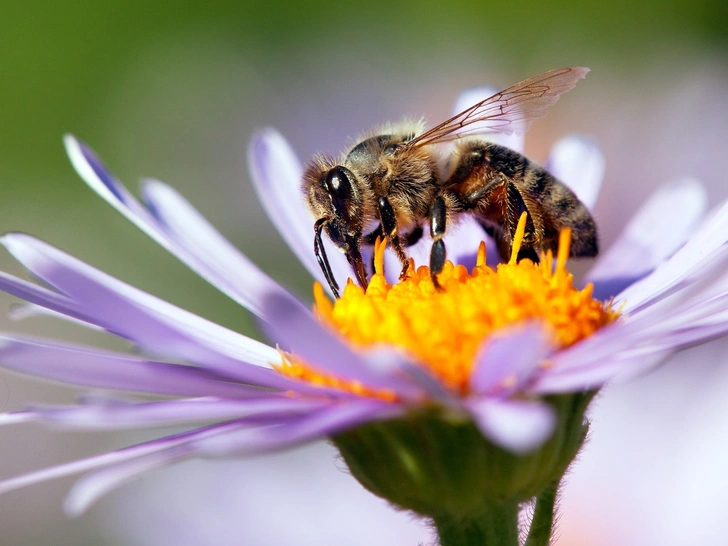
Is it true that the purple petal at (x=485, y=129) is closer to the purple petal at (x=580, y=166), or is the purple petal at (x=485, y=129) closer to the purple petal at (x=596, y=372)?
the purple petal at (x=580, y=166)

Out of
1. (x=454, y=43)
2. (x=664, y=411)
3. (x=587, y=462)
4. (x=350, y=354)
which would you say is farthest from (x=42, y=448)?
(x=350, y=354)

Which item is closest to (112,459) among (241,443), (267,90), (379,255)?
(241,443)

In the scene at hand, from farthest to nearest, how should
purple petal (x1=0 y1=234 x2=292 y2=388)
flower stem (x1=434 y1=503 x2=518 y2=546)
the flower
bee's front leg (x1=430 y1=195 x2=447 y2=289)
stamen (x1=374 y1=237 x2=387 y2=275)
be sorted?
1. stamen (x1=374 y1=237 x2=387 y2=275)
2. bee's front leg (x1=430 y1=195 x2=447 y2=289)
3. flower stem (x1=434 y1=503 x2=518 y2=546)
4. purple petal (x1=0 y1=234 x2=292 y2=388)
5. the flower

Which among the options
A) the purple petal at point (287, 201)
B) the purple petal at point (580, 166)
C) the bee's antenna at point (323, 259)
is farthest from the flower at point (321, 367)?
the purple petal at point (580, 166)

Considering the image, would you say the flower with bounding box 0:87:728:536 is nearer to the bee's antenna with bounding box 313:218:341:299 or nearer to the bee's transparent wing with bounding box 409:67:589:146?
the bee's antenna with bounding box 313:218:341:299

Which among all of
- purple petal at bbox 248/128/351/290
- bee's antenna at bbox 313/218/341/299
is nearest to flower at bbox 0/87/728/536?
bee's antenna at bbox 313/218/341/299

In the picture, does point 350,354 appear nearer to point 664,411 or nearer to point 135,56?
point 664,411
